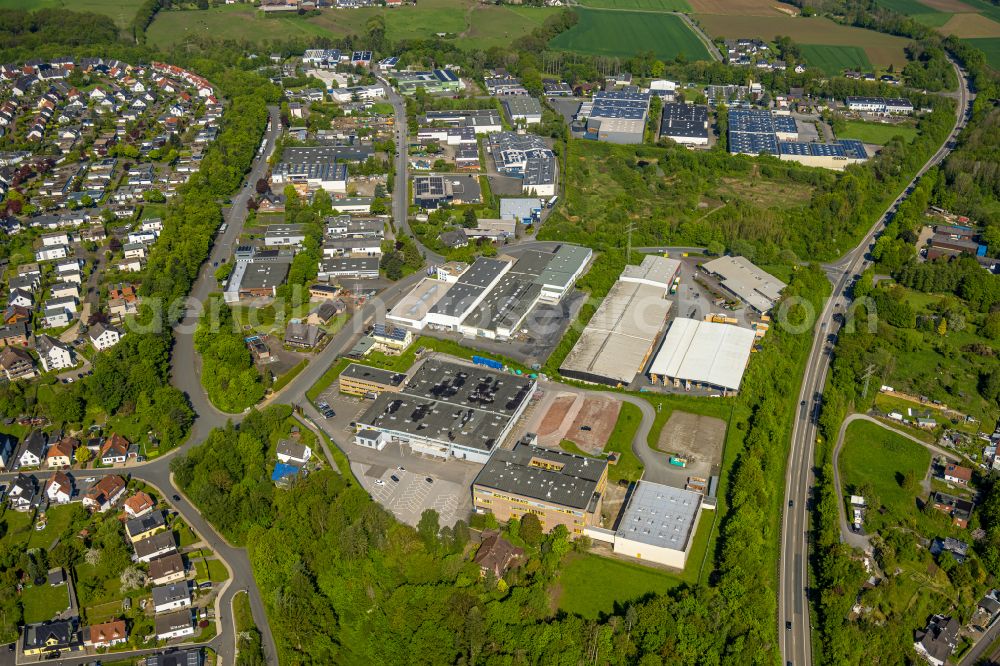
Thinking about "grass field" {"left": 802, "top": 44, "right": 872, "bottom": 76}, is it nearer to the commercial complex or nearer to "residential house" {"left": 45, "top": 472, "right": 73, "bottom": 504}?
the commercial complex

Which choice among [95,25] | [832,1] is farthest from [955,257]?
[95,25]

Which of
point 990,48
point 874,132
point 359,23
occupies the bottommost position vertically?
point 359,23

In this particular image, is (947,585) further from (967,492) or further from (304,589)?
(304,589)

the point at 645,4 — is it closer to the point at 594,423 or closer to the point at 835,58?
the point at 835,58

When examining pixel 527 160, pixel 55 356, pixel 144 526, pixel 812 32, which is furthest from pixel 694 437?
pixel 812 32

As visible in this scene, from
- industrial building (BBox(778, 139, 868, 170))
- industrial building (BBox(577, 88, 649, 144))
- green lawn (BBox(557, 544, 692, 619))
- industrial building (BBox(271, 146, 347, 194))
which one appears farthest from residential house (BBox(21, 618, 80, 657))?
industrial building (BBox(778, 139, 868, 170))

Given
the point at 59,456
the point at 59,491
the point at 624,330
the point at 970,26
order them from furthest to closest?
1. the point at 970,26
2. the point at 624,330
3. the point at 59,456
4. the point at 59,491

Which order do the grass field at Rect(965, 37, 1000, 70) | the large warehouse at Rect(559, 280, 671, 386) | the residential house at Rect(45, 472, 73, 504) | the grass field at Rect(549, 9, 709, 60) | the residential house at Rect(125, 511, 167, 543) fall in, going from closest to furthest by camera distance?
the residential house at Rect(125, 511, 167, 543) < the residential house at Rect(45, 472, 73, 504) < the large warehouse at Rect(559, 280, 671, 386) < the grass field at Rect(965, 37, 1000, 70) < the grass field at Rect(549, 9, 709, 60)
